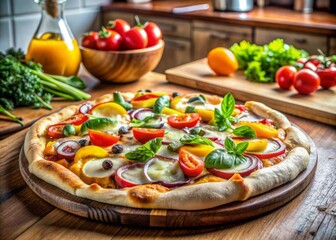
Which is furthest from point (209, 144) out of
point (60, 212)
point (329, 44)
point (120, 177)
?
point (329, 44)

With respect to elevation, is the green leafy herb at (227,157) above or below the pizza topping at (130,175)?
above

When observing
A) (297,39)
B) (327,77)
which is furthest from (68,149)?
Answer: (297,39)

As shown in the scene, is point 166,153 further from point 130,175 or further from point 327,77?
point 327,77

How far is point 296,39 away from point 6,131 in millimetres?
2125

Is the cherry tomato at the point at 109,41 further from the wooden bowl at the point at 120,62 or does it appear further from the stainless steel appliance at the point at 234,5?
the stainless steel appliance at the point at 234,5

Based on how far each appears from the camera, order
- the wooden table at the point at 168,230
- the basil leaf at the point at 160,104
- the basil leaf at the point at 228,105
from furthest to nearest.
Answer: the basil leaf at the point at 160,104, the basil leaf at the point at 228,105, the wooden table at the point at 168,230

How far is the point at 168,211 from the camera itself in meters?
1.16

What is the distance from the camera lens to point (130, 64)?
2156 millimetres

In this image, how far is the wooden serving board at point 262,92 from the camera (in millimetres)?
1845

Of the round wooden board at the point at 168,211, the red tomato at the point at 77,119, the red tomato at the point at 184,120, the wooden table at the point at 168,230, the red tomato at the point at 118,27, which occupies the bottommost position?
the wooden table at the point at 168,230

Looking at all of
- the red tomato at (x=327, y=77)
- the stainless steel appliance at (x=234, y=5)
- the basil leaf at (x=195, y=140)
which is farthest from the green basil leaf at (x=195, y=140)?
the stainless steel appliance at (x=234, y=5)

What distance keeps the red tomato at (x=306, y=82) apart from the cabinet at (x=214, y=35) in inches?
59.5

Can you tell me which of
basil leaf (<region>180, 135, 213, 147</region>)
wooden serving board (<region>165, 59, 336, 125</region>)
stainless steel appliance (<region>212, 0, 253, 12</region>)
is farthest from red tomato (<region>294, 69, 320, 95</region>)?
stainless steel appliance (<region>212, 0, 253, 12</region>)

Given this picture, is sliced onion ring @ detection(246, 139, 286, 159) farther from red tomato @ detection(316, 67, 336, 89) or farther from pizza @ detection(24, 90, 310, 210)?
red tomato @ detection(316, 67, 336, 89)
